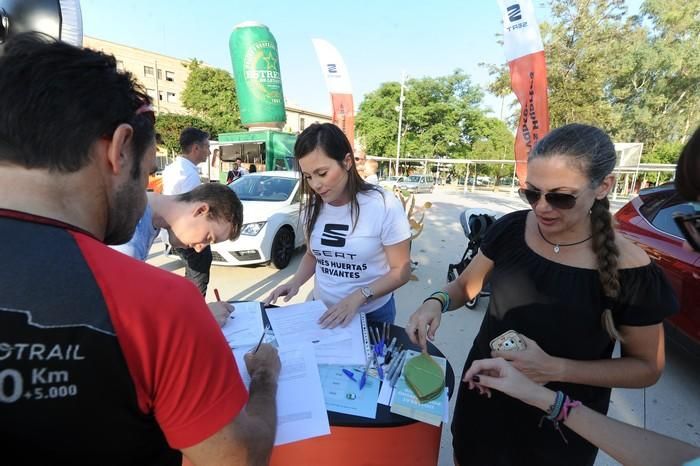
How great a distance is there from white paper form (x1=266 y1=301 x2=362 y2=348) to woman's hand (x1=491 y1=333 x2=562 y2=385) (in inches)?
23.1

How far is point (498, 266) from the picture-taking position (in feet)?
4.48

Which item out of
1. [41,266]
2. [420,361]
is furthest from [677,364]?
Result: [41,266]

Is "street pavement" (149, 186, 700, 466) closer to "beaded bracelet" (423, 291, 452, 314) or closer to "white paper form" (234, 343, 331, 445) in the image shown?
"beaded bracelet" (423, 291, 452, 314)

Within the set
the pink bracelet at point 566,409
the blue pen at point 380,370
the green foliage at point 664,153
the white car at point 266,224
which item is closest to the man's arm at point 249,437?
the blue pen at point 380,370

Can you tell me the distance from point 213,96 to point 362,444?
31908 millimetres

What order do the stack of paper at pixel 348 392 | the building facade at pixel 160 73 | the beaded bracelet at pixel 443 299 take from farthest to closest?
the building facade at pixel 160 73, the beaded bracelet at pixel 443 299, the stack of paper at pixel 348 392

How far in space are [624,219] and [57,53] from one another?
4444 mm

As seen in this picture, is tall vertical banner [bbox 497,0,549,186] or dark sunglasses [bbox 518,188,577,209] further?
tall vertical banner [bbox 497,0,549,186]

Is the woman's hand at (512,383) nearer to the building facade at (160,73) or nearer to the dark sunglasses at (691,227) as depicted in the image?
the dark sunglasses at (691,227)

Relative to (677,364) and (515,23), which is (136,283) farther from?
(515,23)

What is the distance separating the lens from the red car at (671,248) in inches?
98.4

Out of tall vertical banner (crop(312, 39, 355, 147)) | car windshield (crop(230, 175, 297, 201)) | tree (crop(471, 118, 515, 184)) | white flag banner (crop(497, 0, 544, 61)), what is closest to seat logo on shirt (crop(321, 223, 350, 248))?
car windshield (crop(230, 175, 297, 201))

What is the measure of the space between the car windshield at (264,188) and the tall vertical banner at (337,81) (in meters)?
4.41

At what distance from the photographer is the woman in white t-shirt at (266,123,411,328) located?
177 cm
